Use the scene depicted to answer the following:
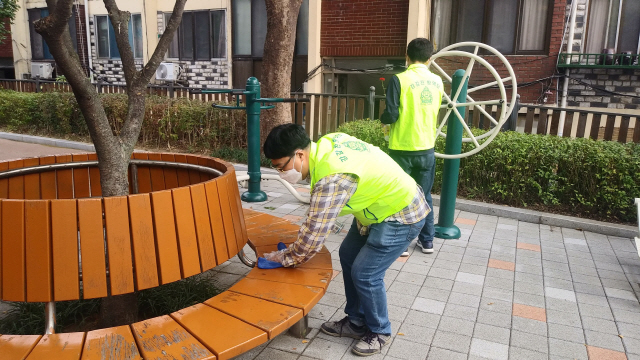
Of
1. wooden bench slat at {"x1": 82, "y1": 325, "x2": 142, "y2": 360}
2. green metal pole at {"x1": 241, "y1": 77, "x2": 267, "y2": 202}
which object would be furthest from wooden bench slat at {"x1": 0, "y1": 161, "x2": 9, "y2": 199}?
green metal pole at {"x1": 241, "y1": 77, "x2": 267, "y2": 202}

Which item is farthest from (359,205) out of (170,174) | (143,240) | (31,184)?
(31,184)

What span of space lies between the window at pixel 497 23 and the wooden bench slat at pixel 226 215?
9.69 m

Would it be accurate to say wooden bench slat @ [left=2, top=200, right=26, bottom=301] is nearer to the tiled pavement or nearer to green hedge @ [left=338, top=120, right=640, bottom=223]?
the tiled pavement

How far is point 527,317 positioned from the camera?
3.32m

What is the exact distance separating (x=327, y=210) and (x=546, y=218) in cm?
390

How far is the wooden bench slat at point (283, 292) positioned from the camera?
2436 mm

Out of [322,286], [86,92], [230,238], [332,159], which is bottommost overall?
[322,286]

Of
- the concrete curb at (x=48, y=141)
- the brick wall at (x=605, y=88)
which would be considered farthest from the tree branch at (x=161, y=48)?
the brick wall at (x=605, y=88)

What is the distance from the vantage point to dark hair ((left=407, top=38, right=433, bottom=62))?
403cm

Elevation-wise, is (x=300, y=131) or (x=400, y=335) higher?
(x=300, y=131)

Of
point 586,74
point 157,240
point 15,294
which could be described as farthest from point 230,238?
point 586,74

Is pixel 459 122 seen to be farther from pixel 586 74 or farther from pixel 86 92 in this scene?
pixel 586 74

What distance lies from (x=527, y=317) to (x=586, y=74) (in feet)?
28.0

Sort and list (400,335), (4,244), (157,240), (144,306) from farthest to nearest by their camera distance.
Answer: (144,306)
(400,335)
(157,240)
(4,244)
